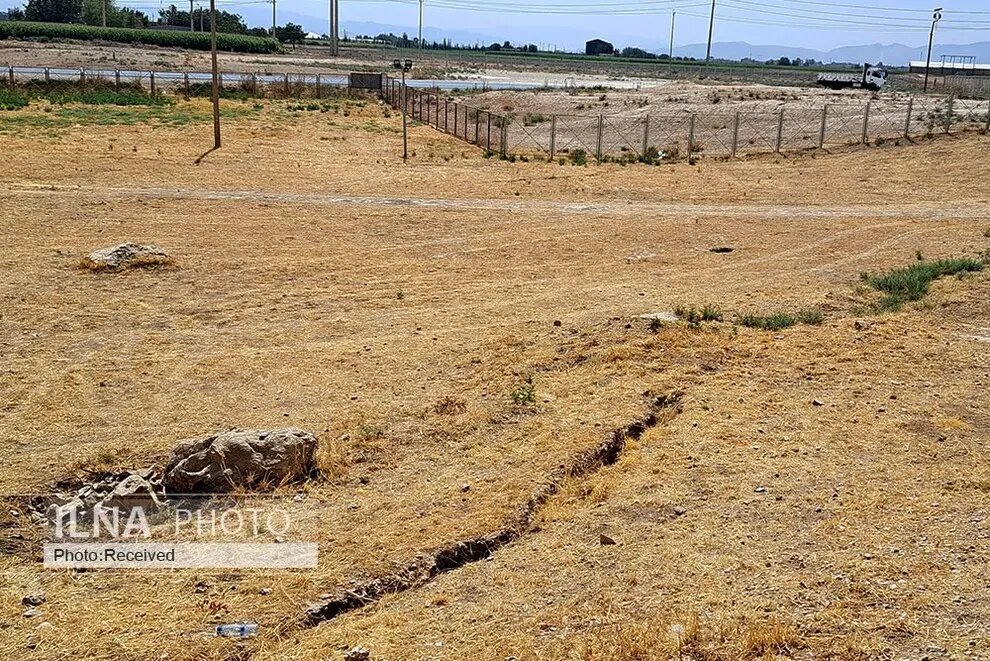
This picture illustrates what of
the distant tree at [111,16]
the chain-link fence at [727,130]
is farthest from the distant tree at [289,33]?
the chain-link fence at [727,130]

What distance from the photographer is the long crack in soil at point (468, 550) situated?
686cm

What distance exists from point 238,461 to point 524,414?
320cm

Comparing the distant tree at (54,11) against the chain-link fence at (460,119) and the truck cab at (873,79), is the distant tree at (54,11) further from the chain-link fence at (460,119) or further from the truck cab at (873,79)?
the truck cab at (873,79)

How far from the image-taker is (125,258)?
1631cm

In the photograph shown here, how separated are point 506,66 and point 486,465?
12498cm

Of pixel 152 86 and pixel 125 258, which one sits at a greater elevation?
pixel 152 86

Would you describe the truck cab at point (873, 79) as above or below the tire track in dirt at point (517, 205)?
above

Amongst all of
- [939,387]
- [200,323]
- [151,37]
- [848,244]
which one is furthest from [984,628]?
[151,37]

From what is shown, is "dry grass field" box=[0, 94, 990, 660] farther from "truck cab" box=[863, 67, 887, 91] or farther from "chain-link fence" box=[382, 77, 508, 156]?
"truck cab" box=[863, 67, 887, 91]

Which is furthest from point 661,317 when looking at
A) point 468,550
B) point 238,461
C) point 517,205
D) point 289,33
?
point 289,33

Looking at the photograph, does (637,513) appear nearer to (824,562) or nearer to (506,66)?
(824,562)

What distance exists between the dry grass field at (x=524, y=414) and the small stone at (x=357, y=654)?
159mm

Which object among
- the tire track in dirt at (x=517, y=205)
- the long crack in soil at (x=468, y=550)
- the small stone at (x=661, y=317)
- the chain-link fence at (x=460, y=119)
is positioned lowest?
the long crack in soil at (x=468, y=550)

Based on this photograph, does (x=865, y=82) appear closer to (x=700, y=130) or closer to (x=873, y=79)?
(x=873, y=79)
